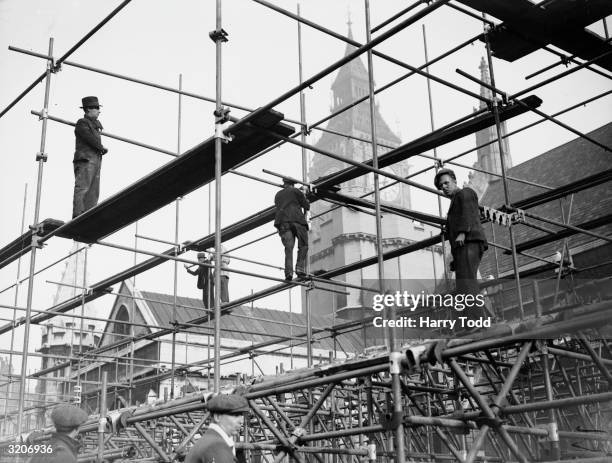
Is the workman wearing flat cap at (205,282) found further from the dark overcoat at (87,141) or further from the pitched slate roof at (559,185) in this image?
the pitched slate roof at (559,185)

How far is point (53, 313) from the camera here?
13500mm

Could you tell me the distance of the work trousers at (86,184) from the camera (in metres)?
9.86

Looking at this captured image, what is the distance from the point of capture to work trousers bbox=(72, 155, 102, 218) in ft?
32.3

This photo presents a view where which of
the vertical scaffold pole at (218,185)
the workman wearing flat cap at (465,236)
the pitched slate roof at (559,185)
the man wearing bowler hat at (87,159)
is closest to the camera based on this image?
the vertical scaffold pole at (218,185)

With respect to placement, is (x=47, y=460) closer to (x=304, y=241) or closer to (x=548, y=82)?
(x=304, y=241)

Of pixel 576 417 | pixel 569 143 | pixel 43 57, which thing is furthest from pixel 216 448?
pixel 569 143

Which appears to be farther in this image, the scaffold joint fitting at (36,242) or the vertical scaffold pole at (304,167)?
the vertical scaffold pole at (304,167)

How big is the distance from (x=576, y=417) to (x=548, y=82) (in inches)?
248

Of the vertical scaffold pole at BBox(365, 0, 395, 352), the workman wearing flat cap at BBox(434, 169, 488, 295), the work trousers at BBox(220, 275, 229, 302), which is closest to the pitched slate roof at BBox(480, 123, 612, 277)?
the work trousers at BBox(220, 275, 229, 302)

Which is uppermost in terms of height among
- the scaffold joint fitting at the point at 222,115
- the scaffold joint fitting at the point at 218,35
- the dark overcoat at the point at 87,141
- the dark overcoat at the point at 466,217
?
the scaffold joint fitting at the point at 218,35

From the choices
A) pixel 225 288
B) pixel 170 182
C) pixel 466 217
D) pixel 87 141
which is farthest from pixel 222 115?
pixel 225 288

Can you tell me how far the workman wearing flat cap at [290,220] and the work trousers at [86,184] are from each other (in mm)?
2629

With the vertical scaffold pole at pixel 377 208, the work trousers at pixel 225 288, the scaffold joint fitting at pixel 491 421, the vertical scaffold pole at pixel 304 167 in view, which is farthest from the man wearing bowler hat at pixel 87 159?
the work trousers at pixel 225 288

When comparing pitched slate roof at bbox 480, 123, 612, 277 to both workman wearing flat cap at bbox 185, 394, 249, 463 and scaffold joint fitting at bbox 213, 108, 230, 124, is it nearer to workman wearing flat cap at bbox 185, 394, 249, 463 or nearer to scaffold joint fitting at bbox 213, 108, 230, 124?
scaffold joint fitting at bbox 213, 108, 230, 124
